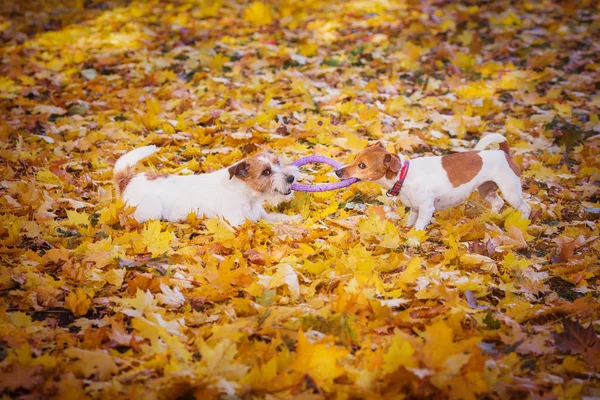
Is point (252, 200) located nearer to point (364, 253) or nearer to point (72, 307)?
point (364, 253)

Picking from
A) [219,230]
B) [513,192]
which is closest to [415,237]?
[513,192]

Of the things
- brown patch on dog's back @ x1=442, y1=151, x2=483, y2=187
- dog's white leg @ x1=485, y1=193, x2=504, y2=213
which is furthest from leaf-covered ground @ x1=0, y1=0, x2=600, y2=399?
brown patch on dog's back @ x1=442, y1=151, x2=483, y2=187

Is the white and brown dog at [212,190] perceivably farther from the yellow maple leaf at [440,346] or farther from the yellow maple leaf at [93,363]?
the yellow maple leaf at [440,346]

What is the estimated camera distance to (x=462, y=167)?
4.92 metres

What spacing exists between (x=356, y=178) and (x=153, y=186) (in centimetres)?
175

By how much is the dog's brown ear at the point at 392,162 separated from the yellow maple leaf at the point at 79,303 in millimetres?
2501

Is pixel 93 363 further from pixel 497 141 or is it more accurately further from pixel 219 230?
pixel 497 141

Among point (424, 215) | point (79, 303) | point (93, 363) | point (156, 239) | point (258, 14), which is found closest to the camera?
point (93, 363)

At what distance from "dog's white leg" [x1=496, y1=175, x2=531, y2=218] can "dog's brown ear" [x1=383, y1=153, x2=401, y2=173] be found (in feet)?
3.10

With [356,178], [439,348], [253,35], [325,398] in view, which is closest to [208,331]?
[325,398]

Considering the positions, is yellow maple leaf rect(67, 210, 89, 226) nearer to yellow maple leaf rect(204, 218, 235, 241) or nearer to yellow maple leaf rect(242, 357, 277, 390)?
yellow maple leaf rect(204, 218, 235, 241)

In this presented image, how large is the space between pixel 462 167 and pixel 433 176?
0.89 ft

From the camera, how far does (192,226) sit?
16.0ft

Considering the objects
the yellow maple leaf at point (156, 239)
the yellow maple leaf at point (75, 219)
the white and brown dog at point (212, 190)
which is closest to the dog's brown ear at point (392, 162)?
the white and brown dog at point (212, 190)
